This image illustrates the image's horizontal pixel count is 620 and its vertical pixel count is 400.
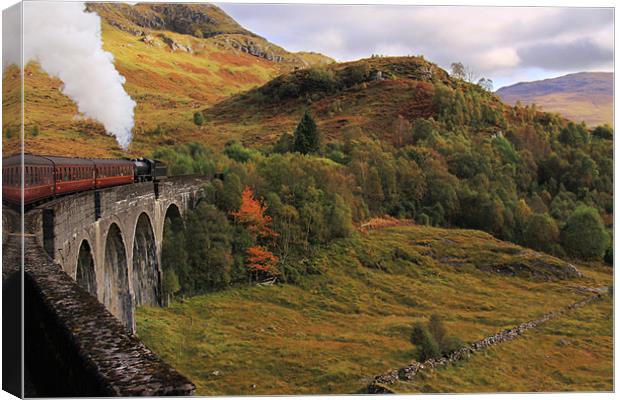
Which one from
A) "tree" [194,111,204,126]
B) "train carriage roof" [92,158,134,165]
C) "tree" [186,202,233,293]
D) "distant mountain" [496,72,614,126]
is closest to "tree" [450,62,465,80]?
"distant mountain" [496,72,614,126]

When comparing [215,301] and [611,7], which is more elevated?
[611,7]

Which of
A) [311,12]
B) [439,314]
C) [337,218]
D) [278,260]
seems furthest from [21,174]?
[337,218]

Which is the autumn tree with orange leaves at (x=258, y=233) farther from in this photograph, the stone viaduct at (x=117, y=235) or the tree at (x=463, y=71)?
the tree at (x=463, y=71)

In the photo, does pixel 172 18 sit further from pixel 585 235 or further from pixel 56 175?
pixel 585 235

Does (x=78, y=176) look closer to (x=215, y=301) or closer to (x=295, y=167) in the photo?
(x=215, y=301)

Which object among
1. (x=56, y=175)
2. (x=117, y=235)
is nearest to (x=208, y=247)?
(x=117, y=235)

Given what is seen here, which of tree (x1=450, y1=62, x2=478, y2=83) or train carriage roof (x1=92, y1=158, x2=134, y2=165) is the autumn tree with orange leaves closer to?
train carriage roof (x1=92, y1=158, x2=134, y2=165)
